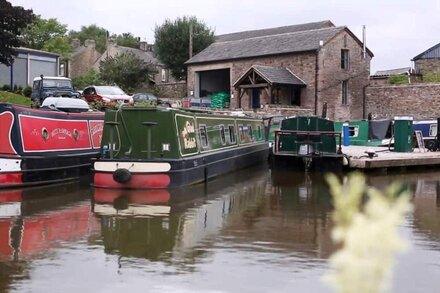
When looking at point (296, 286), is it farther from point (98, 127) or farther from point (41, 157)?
point (98, 127)

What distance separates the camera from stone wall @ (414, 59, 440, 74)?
4608 centimetres

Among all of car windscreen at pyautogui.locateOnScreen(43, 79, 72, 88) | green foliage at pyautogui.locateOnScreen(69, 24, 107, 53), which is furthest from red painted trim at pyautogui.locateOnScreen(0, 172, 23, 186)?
green foliage at pyautogui.locateOnScreen(69, 24, 107, 53)

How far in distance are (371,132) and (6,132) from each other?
618 inches

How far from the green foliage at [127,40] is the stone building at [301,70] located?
39035 mm

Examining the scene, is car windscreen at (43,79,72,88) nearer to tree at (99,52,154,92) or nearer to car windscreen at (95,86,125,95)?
car windscreen at (95,86,125,95)

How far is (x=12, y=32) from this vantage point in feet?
78.6

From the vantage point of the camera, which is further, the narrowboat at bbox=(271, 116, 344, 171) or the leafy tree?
the leafy tree

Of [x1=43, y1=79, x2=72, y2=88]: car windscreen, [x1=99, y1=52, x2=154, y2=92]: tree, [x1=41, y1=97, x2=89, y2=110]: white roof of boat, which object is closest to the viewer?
[x1=41, y1=97, x2=89, y2=110]: white roof of boat

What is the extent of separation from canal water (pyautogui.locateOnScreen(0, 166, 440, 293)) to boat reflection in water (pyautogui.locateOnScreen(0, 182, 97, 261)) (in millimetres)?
15

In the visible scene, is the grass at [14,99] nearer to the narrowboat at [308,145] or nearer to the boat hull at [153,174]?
the narrowboat at [308,145]

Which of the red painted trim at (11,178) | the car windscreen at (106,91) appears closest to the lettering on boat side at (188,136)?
the red painted trim at (11,178)

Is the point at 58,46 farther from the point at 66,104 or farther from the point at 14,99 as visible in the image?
the point at 66,104

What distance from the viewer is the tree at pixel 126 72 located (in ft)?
128

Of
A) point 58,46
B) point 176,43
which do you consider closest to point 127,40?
point 58,46
